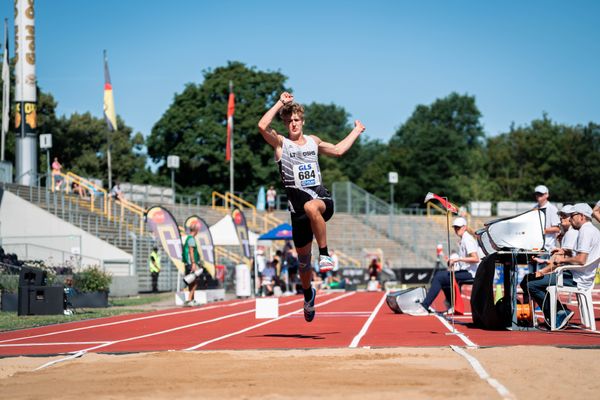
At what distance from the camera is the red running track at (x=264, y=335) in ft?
31.1

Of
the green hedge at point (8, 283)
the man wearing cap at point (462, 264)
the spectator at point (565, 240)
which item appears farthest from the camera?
the green hedge at point (8, 283)

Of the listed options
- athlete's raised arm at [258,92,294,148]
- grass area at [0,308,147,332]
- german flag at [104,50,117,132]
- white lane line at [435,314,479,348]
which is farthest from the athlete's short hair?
german flag at [104,50,117,132]

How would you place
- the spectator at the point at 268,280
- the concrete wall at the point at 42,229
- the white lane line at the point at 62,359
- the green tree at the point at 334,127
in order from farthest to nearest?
the green tree at the point at 334,127 → the concrete wall at the point at 42,229 → the spectator at the point at 268,280 → the white lane line at the point at 62,359

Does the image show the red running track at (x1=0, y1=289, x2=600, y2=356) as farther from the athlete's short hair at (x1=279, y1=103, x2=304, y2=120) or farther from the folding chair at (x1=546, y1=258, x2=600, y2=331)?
the athlete's short hair at (x1=279, y1=103, x2=304, y2=120)

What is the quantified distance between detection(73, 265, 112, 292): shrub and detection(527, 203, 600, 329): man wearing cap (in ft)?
41.5

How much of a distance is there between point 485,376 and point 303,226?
12.4 feet

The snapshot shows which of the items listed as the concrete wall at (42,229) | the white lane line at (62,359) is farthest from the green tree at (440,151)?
the white lane line at (62,359)

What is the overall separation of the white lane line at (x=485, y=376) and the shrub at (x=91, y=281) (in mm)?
14699

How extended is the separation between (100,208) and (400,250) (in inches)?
701

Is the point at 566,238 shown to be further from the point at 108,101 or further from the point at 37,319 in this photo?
the point at 108,101

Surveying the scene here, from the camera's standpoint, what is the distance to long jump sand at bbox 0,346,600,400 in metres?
5.91

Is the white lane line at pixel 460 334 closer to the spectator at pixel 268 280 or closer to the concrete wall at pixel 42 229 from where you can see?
the spectator at pixel 268 280

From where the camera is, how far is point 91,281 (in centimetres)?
2158

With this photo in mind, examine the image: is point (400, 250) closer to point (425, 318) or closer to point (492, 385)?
point (425, 318)
